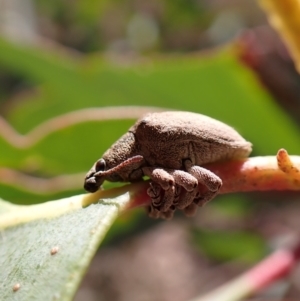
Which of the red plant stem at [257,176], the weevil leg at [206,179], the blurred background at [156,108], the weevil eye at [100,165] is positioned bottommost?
the blurred background at [156,108]

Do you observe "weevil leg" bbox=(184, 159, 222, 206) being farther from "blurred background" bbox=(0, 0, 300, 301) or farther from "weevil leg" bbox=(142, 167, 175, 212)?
"blurred background" bbox=(0, 0, 300, 301)

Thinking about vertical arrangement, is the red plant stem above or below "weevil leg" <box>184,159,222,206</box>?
below

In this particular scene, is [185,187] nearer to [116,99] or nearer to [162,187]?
[162,187]

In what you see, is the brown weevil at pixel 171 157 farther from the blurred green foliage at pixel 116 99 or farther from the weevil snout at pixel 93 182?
the blurred green foliage at pixel 116 99

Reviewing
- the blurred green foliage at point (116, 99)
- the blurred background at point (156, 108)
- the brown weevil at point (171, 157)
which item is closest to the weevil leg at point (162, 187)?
the brown weevil at point (171, 157)

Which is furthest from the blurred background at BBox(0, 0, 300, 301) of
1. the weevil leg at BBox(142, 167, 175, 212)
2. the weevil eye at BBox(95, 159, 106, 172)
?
the weevil leg at BBox(142, 167, 175, 212)

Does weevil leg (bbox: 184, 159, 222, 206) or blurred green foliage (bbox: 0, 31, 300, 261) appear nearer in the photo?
weevil leg (bbox: 184, 159, 222, 206)

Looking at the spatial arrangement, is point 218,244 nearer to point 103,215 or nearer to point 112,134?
point 112,134
